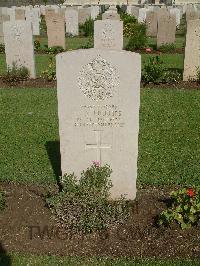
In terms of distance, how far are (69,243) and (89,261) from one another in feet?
1.24

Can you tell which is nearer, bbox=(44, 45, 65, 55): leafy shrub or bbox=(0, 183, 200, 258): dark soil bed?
bbox=(0, 183, 200, 258): dark soil bed

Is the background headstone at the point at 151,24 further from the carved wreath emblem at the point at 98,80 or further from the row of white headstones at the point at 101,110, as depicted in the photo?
the carved wreath emblem at the point at 98,80

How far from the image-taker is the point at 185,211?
4.53 metres

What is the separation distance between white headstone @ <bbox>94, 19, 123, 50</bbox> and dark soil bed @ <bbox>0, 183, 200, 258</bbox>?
767 centimetres

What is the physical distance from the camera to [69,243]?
450cm

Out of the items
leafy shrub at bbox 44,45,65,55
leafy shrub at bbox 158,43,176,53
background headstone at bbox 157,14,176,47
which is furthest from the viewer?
background headstone at bbox 157,14,176,47

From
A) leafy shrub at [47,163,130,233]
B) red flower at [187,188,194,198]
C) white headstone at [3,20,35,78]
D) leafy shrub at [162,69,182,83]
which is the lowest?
leafy shrub at [47,163,130,233]

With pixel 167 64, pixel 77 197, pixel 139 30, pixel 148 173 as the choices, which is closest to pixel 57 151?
pixel 148 173

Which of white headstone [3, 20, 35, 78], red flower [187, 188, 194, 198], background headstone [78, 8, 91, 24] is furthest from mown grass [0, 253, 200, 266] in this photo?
background headstone [78, 8, 91, 24]

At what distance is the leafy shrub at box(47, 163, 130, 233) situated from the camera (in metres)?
4.60

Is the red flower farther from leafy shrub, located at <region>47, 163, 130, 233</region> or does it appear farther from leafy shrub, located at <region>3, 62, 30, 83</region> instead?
leafy shrub, located at <region>3, 62, 30, 83</region>

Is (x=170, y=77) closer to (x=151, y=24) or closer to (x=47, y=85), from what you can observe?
(x=47, y=85)

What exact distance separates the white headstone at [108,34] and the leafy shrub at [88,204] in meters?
7.57

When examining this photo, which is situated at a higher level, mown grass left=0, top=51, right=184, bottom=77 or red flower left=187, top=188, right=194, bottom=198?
mown grass left=0, top=51, right=184, bottom=77
